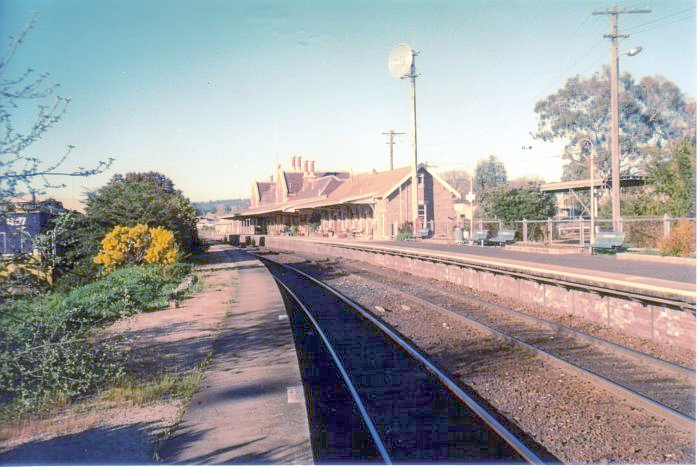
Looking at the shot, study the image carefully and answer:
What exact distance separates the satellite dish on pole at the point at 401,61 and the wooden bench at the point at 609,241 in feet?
66.3

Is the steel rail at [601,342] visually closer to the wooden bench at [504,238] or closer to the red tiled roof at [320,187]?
the wooden bench at [504,238]

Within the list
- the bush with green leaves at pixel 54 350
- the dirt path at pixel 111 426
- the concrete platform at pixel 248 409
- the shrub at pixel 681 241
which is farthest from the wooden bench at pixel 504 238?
the dirt path at pixel 111 426

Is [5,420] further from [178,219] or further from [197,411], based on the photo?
[178,219]

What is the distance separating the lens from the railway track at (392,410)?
16.0ft

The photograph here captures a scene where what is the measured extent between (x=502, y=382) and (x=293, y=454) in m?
3.26

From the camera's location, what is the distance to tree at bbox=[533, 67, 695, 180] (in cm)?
3716

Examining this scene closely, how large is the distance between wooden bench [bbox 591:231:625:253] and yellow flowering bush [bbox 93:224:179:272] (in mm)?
14835

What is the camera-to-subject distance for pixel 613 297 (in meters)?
9.50

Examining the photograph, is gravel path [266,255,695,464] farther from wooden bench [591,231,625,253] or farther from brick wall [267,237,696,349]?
wooden bench [591,231,625,253]

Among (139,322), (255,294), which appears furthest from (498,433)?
(255,294)

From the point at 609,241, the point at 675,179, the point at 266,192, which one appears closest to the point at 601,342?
the point at 609,241

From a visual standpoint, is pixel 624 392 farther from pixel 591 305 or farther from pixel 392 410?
pixel 591 305

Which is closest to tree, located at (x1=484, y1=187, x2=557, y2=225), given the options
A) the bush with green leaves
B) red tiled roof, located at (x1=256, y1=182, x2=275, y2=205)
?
the bush with green leaves

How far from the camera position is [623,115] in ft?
130
